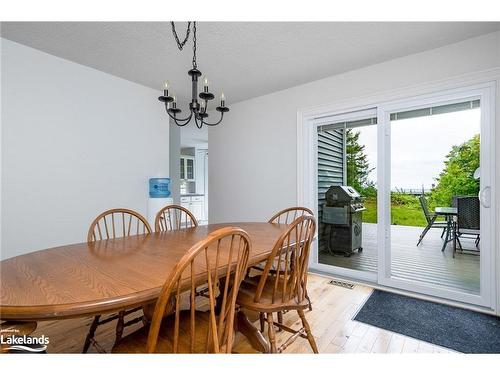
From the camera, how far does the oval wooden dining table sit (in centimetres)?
76

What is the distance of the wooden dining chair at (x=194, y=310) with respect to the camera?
82 centimetres

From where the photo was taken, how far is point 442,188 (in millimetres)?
2545

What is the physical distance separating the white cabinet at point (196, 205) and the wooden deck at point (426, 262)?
444 centimetres

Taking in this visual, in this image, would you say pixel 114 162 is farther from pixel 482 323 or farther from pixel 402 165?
pixel 482 323

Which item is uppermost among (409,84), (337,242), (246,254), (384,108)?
(409,84)

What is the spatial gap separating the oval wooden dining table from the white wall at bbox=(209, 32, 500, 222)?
185 cm

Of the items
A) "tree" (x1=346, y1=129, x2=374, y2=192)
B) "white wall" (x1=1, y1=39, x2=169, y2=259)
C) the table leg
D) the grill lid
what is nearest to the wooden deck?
the grill lid

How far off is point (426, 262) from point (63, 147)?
173 inches

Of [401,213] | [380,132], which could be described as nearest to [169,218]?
[380,132]

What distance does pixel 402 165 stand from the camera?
8.67 feet

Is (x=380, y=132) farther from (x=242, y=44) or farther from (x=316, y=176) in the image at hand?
(x=242, y=44)

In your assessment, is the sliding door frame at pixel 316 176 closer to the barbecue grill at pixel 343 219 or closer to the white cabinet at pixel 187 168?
the barbecue grill at pixel 343 219
